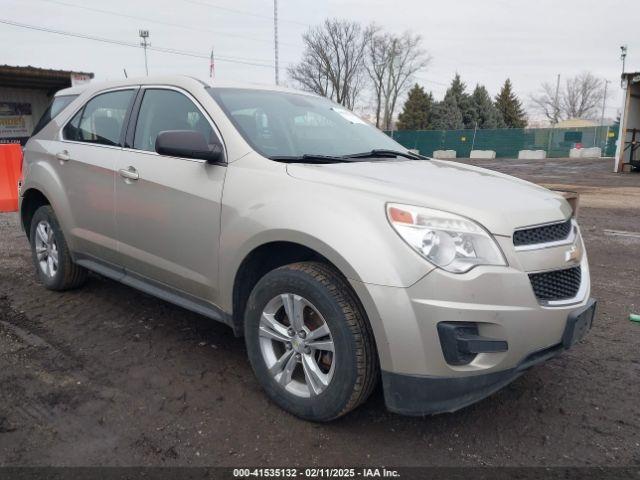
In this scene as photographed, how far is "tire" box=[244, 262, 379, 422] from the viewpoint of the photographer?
250 cm

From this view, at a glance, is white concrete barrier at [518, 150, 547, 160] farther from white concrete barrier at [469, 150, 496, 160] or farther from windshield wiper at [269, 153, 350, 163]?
windshield wiper at [269, 153, 350, 163]

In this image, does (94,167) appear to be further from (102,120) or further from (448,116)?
(448,116)

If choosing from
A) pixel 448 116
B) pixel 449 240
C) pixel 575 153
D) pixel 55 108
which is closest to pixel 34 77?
pixel 55 108

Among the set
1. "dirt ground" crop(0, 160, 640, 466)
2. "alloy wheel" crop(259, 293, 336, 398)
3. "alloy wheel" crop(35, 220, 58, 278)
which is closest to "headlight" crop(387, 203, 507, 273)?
"alloy wheel" crop(259, 293, 336, 398)

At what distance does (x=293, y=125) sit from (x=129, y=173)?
1151 millimetres

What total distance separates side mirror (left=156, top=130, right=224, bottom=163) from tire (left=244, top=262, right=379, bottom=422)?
2.66 ft

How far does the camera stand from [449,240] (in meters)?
2.38

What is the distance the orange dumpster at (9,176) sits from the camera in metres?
9.41

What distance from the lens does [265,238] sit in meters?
2.80

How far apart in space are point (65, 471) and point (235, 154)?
1.80 meters

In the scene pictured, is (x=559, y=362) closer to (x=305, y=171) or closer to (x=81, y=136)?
(x=305, y=171)

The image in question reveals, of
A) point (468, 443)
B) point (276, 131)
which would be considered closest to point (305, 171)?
point (276, 131)

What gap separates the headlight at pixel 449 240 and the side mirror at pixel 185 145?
123 centimetres

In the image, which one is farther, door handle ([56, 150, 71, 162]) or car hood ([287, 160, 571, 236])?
door handle ([56, 150, 71, 162])
